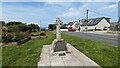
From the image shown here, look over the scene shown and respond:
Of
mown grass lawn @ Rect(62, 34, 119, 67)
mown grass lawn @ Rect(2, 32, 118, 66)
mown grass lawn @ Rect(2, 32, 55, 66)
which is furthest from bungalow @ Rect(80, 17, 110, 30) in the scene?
mown grass lawn @ Rect(2, 32, 55, 66)

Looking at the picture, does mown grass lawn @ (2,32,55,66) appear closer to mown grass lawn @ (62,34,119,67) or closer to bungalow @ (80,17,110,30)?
mown grass lawn @ (62,34,119,67)

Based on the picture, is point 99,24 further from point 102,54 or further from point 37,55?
point 37,55

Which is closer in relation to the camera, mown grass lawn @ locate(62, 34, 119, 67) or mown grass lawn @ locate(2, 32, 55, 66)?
mown grass lawn @ locate(62, 34, 119, 67)

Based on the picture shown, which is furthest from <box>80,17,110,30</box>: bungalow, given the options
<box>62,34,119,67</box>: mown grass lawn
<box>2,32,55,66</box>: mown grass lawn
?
<box>2,32,55,66</box>: mown grass lawn

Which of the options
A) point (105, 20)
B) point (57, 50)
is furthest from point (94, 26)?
point (57, 50)

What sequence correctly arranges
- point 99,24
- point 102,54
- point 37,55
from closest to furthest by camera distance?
point 37,55 → point 102,54 → point 99,24

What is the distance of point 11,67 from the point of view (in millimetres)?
7566

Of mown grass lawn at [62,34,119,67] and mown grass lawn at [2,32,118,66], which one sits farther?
mown grass lawn at [2,32,118,66]

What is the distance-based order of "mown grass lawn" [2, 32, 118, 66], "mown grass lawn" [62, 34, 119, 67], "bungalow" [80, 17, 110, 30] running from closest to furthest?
"mown grass lawn" [62, 34, 119, 67]
"mown grass lawn" [2, 32, 118, 66]
"bungalow" [80, 17, 110, 30]

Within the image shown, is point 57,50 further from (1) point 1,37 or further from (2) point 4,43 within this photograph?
(1) point 1,37

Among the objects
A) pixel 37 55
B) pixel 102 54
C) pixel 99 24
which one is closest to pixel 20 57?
pixel 37 55

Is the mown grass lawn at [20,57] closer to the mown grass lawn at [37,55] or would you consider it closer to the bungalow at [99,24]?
the mown grass lawn at [37,55]

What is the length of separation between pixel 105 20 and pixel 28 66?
7702 centimetres

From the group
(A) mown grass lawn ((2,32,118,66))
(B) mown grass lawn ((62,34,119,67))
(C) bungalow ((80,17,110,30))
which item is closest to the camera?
(B) mown grass lawn ((62,34,119,67))
